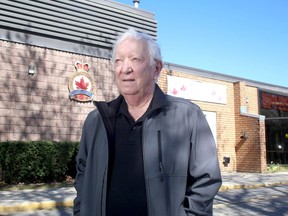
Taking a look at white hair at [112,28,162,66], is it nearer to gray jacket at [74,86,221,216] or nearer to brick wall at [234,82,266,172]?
gray jacket at [74,86,221,216]

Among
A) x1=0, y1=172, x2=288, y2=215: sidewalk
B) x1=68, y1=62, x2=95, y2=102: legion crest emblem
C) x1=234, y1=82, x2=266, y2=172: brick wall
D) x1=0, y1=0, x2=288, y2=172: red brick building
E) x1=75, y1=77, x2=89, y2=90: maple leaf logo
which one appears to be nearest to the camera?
x1=0, y1=172, x2=288, y2=215: sidewalk

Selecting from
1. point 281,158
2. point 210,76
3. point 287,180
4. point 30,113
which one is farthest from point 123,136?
point 281,158

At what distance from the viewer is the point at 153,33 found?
61.2ft

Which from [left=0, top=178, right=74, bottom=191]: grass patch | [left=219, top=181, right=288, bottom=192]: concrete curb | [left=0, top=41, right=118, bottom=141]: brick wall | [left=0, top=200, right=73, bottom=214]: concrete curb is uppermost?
[left=0, top=41, right=118, bottom=141]: brick wall

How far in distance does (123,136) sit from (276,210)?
736 centimetres

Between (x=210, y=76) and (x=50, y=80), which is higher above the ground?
(x=210, y=76)

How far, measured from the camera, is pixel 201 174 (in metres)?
2.15

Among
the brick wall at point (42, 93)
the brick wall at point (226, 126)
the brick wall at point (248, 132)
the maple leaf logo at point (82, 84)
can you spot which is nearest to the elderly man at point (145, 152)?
the brick wall at point (42, 93)

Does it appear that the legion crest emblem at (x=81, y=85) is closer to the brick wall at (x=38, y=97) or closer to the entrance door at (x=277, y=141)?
the brick wall at (x=38, y=97)

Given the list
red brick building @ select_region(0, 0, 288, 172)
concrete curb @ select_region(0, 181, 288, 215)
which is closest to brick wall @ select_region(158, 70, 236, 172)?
red brick building @ select_region(0, 0, 288, 172)

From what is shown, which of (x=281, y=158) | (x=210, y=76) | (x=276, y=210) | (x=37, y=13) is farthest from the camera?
(x=281, y=158)

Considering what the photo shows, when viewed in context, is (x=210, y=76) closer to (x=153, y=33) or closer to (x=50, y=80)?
(x=153, y=33)

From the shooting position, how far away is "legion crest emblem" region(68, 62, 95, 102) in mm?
14883

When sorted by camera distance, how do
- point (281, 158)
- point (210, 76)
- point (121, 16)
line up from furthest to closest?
point (281, 158) < point (210, 76) < point (121, 16)
